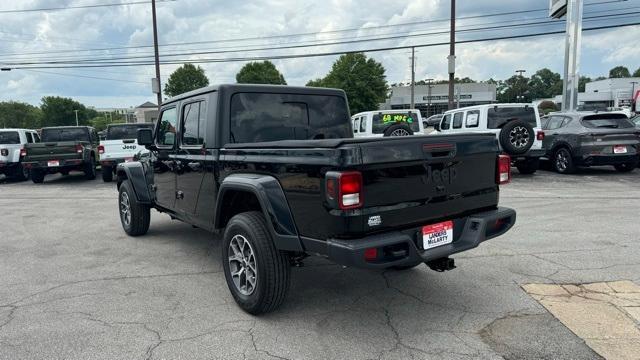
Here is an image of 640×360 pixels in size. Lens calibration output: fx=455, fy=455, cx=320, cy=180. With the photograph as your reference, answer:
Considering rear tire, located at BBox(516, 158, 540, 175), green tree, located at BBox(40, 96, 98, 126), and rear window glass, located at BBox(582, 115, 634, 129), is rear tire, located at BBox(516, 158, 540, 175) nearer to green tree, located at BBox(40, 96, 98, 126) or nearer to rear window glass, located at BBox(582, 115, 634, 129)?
rear window glass, located at BBox(582, 115, 634, 129)

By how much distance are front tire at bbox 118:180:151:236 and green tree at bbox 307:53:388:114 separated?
169 feet

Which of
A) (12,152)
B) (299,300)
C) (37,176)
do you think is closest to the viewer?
(299,300)

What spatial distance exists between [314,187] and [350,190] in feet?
0.96

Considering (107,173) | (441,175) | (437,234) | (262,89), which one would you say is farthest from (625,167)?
(107,173)

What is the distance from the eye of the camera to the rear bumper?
9.43ft

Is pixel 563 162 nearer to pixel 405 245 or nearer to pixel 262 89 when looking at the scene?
pixel 262 89

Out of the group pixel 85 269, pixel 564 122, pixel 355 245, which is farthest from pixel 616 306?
pixel 564 122

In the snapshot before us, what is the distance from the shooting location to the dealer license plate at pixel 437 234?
10.7 ft

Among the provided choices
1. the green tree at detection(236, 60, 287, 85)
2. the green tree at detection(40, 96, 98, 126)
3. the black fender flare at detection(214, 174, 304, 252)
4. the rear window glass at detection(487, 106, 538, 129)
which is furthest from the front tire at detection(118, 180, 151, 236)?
the green tree at detection(40, 96, 98, 126)

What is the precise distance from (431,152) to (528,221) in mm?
4468

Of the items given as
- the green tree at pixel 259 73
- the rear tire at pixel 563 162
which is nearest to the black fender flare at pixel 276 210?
the rear tire at pixel 563 162

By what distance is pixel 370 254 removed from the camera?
2.88 metres

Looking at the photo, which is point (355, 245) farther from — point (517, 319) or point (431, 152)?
point (517, 319)

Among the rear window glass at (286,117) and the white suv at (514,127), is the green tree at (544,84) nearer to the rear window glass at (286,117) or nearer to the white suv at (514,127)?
the white suv at (514,127)
